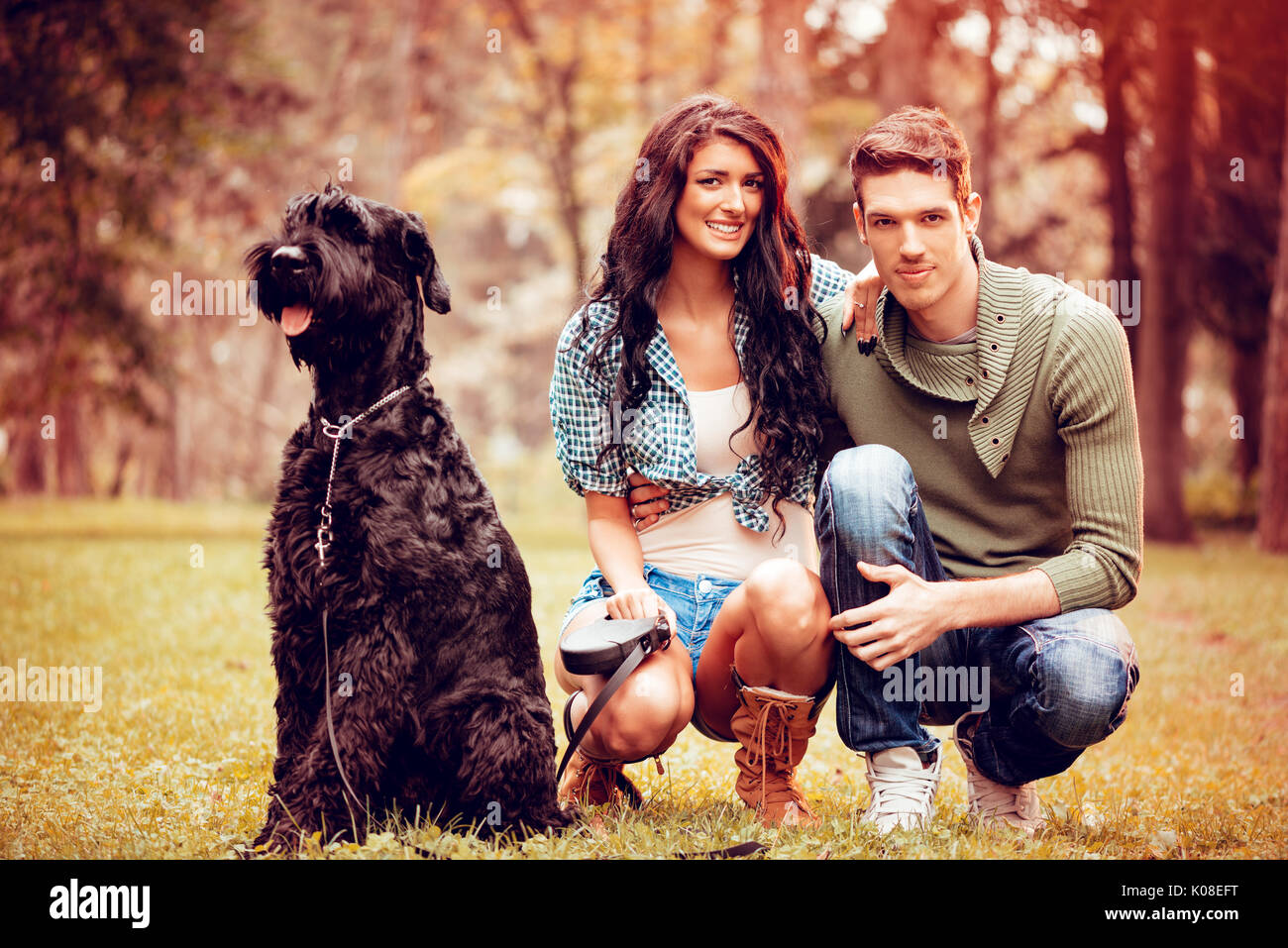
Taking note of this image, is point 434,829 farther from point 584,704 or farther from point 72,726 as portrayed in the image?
point 72,726

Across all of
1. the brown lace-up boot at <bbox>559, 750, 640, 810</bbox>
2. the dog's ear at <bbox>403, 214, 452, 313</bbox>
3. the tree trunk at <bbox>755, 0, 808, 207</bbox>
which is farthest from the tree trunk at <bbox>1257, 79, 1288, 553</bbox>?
the dog's ear at <bbox>403, 214, 452, 313</bbox>

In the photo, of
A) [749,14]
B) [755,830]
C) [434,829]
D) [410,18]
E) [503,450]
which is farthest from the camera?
[503,450]

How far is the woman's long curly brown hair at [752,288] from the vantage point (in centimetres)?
310

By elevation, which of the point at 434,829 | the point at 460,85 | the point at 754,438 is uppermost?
the point at 460,85

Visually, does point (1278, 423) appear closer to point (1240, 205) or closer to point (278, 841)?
point (1240, 205)

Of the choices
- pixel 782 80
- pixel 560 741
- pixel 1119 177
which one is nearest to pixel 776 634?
pixel 560 741

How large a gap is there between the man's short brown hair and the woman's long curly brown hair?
0.29m

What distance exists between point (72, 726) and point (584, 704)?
2.34 metres

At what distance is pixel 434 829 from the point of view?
2596 millimetres

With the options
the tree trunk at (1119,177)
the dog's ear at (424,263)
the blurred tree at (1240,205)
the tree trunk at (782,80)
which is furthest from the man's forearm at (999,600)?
the tree trunk at (1119,177)

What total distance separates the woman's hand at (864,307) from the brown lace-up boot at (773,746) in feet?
3.36

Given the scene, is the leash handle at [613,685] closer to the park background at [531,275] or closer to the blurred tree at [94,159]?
the park background at [531,275]

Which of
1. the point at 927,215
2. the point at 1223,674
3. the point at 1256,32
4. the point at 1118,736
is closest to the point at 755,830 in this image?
the point at 927,215

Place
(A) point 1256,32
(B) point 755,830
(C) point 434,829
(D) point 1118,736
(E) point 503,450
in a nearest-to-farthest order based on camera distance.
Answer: (C) point 434,829 → (B) point 755,830 → (D) point 1118,736 → (A) point 1256,32 → (E) point 503,450
